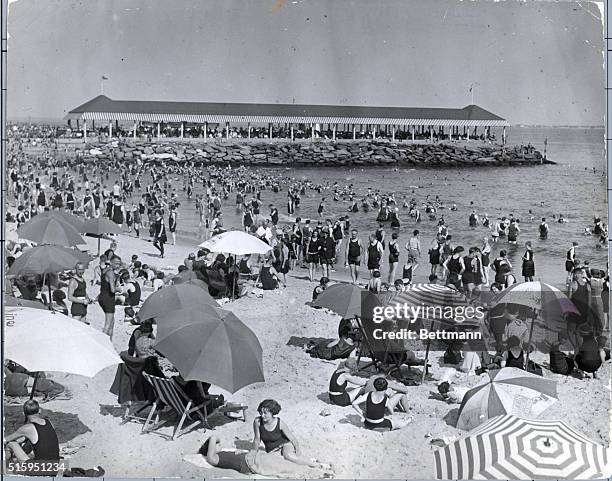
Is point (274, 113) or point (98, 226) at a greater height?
point (274, 113)

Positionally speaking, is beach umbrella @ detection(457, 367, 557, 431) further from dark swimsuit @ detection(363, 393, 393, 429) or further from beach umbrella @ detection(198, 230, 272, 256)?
beach umbrella @ detection(198, 230, 272, 256)

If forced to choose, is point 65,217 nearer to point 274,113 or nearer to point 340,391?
point 274,113

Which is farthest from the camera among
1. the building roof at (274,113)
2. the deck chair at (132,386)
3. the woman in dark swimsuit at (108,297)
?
the building roof at (274,113)

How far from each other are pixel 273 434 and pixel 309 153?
316 centimetres

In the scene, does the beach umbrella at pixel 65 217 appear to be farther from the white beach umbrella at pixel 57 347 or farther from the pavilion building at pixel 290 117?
the white beach umbrella at pixel 57 347

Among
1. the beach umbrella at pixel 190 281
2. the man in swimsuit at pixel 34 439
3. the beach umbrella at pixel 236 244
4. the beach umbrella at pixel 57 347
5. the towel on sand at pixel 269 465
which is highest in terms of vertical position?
the beach umbrella at pixel 236 244

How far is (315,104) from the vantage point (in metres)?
6.49

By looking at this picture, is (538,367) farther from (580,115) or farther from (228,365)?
(228,365)

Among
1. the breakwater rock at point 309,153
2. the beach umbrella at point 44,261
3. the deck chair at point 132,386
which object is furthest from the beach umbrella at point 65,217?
the deck chair at point 132,386

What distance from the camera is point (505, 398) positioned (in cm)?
509

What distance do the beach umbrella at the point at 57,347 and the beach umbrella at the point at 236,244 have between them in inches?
77.1

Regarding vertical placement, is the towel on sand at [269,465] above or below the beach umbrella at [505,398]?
below

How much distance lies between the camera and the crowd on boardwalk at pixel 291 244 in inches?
242

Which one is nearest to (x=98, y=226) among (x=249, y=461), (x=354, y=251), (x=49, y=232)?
(x=49, y=232)
